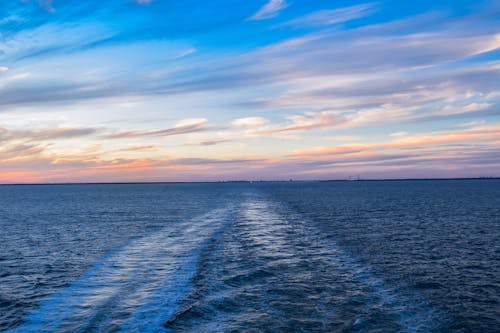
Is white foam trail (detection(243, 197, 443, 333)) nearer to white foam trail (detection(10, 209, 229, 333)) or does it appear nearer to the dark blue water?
the dark blue water

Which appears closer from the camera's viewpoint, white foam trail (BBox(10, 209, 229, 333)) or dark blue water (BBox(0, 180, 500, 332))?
white foam trail (BBox(10, 209, 229, 333))

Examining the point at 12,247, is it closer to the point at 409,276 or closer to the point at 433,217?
the point at 409,276

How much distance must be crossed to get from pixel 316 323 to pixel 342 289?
553 centimetres

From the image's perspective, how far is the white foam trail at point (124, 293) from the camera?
1800 centimetres

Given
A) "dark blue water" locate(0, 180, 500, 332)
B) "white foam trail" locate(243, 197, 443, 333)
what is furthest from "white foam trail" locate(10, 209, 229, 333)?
"white foam trail" locate(243, 197, 443, 333)

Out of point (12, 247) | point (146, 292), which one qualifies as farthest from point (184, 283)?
point (12, 247)

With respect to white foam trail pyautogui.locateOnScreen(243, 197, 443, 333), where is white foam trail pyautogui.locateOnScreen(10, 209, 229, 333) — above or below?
above

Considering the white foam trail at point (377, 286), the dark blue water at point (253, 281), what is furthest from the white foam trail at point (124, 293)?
the white foam trail at point (377, 286)

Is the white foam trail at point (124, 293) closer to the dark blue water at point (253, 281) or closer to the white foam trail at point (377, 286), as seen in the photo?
the dark blue water at point (253, 281)

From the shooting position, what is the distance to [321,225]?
5384cm

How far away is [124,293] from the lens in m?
22.1

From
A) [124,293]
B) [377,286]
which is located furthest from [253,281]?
[124,293]

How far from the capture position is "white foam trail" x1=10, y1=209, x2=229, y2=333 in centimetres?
1800

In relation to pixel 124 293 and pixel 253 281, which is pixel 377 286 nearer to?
pixel 253 281
